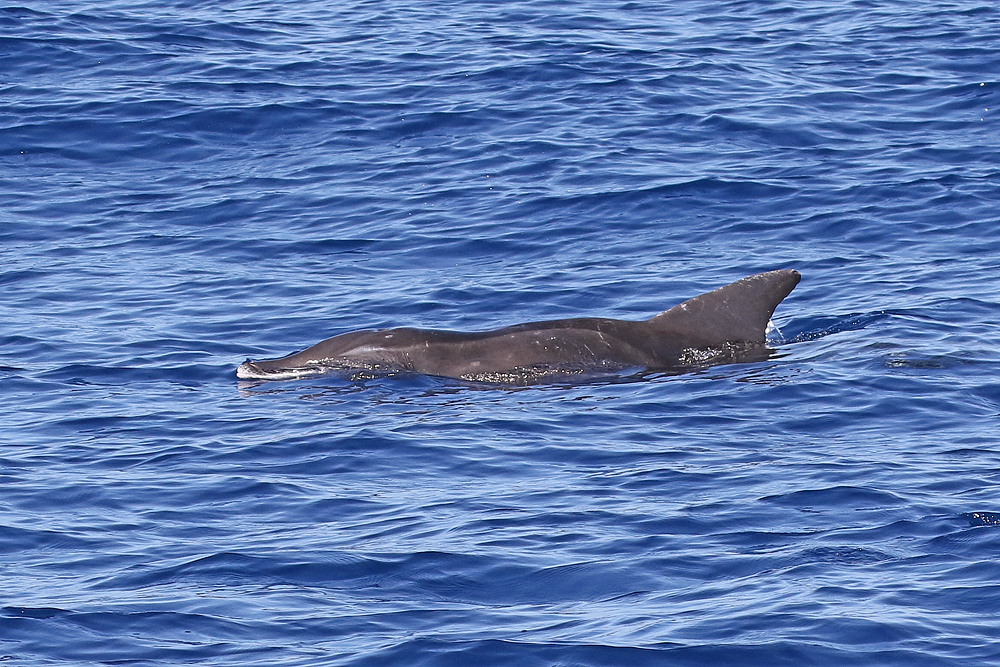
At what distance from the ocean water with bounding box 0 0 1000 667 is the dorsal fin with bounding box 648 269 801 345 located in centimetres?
68

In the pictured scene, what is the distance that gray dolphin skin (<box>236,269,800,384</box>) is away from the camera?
47.9ft

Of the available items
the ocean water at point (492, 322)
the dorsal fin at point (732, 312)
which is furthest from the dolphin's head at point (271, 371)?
the dorsal fin at point (732, 312)

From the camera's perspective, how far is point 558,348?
1475cm

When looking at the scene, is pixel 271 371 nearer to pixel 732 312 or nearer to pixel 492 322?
pixel 492 322

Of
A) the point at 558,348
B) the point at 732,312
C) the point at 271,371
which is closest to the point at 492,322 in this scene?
the point at 558,348

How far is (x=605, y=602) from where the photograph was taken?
930 cm

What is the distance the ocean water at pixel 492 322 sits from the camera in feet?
30.4

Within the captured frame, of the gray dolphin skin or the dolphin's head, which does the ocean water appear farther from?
the gray dolphin skin

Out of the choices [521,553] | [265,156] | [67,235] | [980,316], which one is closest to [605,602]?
[521,553]

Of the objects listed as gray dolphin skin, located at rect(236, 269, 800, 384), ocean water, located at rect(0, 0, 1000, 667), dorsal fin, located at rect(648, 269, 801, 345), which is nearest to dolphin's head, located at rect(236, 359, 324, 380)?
gray dolphin skin, located at rect(236, 269, 800, 384)

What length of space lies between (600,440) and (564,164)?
9944 millimetres

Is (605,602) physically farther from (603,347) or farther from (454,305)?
(454,305)

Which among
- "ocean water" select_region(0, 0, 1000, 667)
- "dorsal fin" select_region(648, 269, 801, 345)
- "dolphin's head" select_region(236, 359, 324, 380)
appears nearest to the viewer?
"ocean water" select_region(0, 0, 1000, 667)

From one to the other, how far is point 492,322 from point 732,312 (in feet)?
8.07
